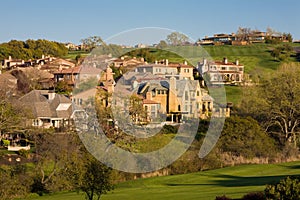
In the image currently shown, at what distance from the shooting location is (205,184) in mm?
26047

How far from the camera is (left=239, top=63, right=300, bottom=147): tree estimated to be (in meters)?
41.7

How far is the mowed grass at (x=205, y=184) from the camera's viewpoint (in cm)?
2206

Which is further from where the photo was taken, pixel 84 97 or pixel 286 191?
pixel 84 97

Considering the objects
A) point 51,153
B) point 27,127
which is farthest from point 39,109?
point 51,153

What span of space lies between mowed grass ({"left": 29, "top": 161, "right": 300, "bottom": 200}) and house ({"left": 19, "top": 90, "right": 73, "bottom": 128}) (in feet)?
67.2

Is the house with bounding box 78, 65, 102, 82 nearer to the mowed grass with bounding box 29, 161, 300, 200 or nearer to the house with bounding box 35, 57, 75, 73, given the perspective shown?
the house with bounding box 35, 57, 75, 73

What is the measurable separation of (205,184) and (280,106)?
60.3 ft

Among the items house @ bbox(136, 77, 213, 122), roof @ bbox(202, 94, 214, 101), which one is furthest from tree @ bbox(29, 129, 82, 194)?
roof @ bbox(202, 94, 214, 101)

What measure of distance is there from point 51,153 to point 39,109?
19172 mm

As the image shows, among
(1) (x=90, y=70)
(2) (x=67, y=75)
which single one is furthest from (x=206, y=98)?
(2) (x=67, y=75)

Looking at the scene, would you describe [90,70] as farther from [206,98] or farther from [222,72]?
[222,72]

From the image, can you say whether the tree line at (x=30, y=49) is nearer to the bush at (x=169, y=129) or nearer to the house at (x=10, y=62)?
the house at (x=10, y=62)

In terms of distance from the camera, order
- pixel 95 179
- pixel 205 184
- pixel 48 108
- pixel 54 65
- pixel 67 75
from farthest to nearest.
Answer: pixel 54 65
pixel 67 75
pixel 48 108
pixel 205 184
pixel 95 179

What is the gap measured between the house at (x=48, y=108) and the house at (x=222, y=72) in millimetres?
25676
